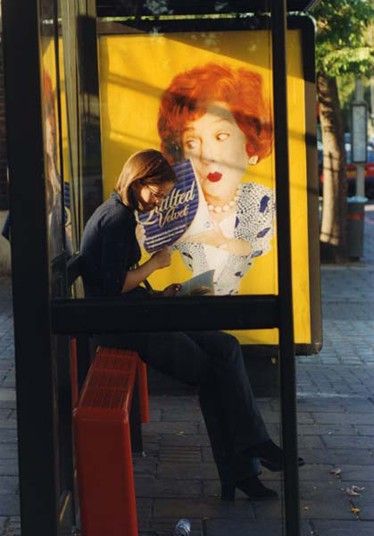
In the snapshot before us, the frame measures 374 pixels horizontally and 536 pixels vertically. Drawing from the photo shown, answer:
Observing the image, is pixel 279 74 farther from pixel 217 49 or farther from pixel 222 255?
pixel 217 49

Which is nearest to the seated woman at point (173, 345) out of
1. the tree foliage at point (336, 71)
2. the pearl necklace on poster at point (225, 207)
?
the pearl necklace on poster at point (225, 207)

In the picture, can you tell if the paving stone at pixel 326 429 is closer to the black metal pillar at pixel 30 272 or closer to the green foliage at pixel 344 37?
the black metal pillar at pixel 30 272

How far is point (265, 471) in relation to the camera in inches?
206

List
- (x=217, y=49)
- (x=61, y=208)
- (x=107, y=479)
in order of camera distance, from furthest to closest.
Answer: (x=217, y=49) → (x=61, y=208) → (x=107, y=479)

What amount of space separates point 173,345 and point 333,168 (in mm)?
10591

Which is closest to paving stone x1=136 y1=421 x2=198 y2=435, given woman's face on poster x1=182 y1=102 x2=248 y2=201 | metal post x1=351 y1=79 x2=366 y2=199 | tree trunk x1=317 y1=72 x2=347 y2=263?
woman's face on poster x1=182 y1=102 x2=248 y2=201

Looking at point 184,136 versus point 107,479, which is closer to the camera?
point 107,479

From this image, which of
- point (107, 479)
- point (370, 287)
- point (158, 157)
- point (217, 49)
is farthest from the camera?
point (370, 287)

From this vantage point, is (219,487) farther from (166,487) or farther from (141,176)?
(141,176)

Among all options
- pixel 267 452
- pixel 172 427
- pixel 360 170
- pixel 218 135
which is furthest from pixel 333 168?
pixel 267 452

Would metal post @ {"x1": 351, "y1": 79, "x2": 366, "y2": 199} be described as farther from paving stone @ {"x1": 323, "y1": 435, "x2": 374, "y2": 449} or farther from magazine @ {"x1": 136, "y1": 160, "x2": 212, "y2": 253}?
magazine @ {"x1": 136, "y1": 160, "x2": 212, "y2": 253}

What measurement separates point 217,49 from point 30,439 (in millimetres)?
3173

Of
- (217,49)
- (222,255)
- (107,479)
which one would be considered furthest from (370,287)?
(107,479)

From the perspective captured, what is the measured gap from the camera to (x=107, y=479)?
12.6ft
